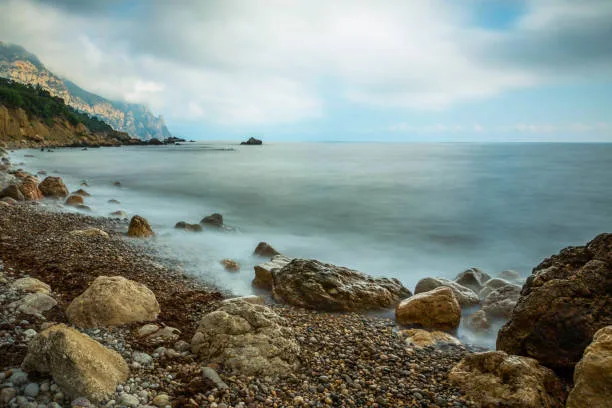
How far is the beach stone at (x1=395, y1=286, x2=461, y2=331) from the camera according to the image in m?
6.36

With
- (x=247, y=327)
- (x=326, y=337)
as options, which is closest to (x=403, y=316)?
(x=326, y=337)

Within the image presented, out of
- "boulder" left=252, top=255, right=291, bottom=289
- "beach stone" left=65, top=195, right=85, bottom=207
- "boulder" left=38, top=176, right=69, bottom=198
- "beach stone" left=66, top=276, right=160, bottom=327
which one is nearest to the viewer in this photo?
"beach stone" left=66, top=276, right=160, bottom=327

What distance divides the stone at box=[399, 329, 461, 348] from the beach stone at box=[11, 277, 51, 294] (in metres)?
5.94

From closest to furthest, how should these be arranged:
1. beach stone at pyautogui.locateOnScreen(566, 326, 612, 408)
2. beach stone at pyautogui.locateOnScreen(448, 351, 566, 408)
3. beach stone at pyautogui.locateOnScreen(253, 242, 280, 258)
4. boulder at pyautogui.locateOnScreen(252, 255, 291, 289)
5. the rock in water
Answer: beach stone at pyautogui.locateOnScreen(566, 326, 612, 408), beach stone at pyautogui.locateOnScreen(448, 351, 566, 408), the rock in water, boulder at pyautogui.locateOnScreen(252, 255, 291, 289), beach stone at pyautogui.locateOnScreen(253, 242, 280, 258)

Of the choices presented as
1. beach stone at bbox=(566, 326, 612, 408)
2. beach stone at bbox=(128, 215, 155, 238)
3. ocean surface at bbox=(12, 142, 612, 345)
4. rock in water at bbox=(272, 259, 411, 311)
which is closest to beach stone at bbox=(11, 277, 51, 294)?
ocean surface at bbox=(12, 142, 612, 345)

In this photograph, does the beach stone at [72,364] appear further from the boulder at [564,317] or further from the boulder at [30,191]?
the boulder at [30,191]

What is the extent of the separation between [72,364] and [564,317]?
18.5 ft

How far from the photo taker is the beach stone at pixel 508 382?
3684mm

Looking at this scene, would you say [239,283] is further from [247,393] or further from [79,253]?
[247,393]

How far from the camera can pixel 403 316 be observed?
649 centimetres

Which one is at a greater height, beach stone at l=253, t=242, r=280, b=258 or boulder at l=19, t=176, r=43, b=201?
boulder at l=19, t=176, r=43, b=201

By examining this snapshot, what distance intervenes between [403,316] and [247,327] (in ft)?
10.6

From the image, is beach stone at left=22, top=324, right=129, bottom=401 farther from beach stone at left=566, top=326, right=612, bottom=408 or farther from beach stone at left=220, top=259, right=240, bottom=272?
beach stone at left=220, top=259, right=240, bottom=272

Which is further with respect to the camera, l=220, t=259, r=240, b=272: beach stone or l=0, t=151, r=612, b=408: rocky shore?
l=220, t=259, r=240, b=272: beach stone
